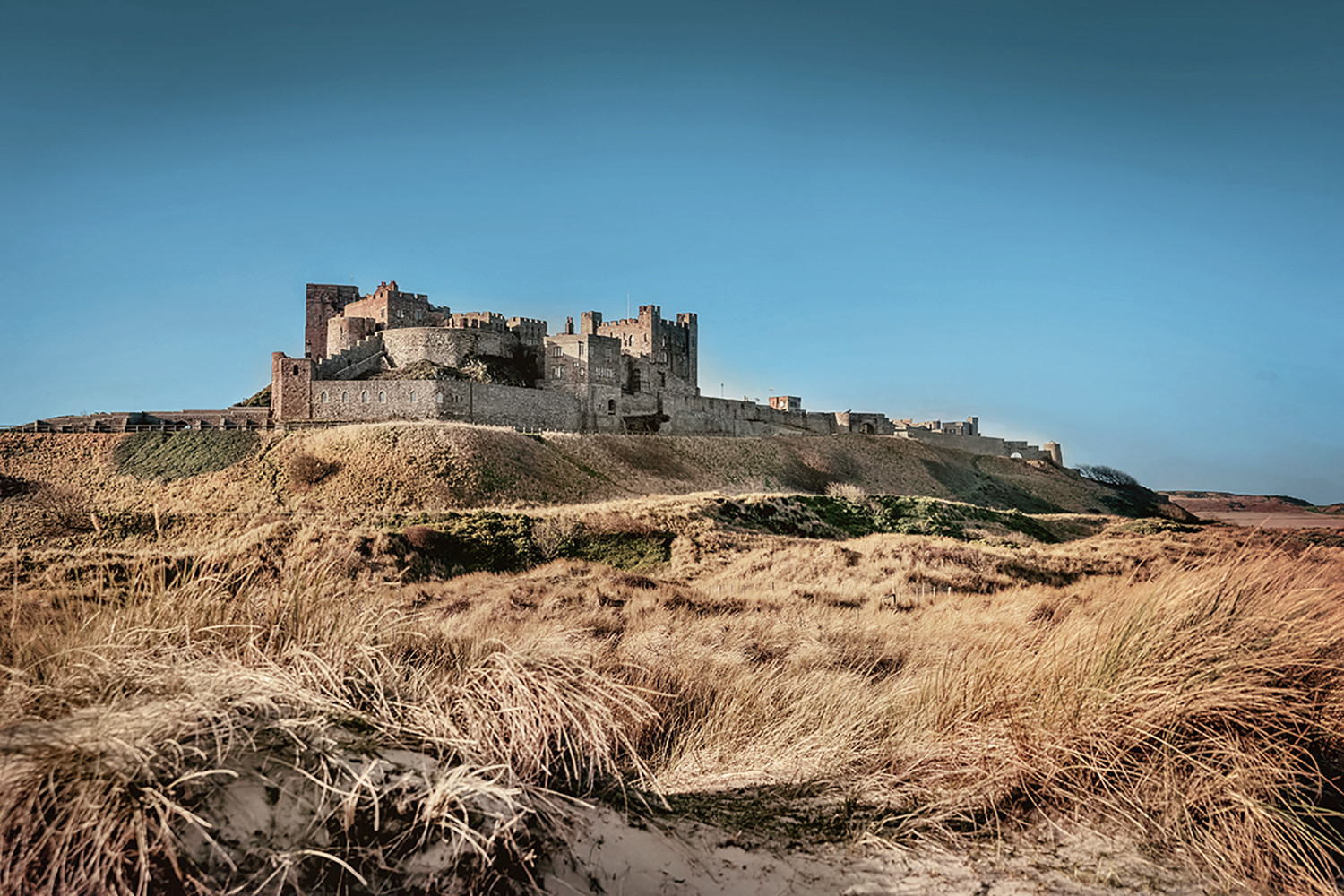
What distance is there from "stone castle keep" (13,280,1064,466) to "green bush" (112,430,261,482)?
9.26 ft

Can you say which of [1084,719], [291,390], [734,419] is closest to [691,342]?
[734,419]

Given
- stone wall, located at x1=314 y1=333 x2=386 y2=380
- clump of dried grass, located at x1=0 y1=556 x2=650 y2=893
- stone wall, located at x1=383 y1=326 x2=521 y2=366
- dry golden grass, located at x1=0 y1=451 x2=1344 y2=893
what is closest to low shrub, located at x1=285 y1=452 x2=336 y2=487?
stone wall, located at x1=314 y1=333 x2=386 y2=380

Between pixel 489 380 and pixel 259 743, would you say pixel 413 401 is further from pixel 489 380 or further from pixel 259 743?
pixel 259 743

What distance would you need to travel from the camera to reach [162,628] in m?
3.35

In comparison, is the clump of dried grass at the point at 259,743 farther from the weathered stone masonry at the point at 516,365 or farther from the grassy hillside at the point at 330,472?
the weathered stone masonry at the point at 516,365

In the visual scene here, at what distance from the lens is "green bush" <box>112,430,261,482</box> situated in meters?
35.7

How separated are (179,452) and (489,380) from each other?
1735 cm

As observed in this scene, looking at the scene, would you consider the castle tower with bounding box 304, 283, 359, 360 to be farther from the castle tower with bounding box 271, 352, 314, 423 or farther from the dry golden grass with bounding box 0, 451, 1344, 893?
the dry golden grass with bounding box 0, 451, 1344, 893

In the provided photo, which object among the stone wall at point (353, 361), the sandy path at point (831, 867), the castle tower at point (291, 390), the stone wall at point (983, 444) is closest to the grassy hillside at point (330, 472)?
the castle tower at point (291, 390)

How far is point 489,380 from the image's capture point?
48281 mm

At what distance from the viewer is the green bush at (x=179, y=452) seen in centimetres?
3569

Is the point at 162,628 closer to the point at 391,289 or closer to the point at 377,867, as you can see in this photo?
the point at 377,867

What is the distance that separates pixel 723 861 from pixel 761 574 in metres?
12.0

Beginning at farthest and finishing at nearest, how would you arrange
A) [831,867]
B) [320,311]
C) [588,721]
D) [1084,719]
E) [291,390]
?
[320,311]
[291,390]
[1084,719]
[588,721]
[831,867]
